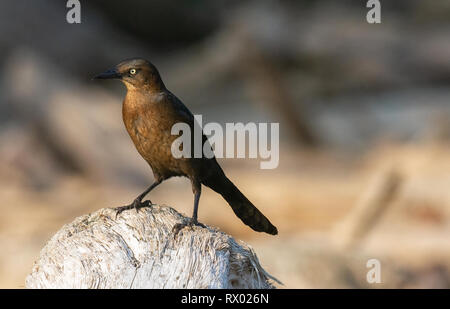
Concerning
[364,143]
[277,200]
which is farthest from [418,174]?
[364,143]

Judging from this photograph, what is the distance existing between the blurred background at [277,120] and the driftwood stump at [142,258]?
3057 mm

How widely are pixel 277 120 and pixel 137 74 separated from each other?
10314mm

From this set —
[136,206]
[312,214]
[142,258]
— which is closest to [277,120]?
[312,214]

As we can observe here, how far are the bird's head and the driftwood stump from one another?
857mm

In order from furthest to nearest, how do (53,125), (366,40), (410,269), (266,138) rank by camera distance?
(366,40)
(266,138)
(53,125)
(410,269)

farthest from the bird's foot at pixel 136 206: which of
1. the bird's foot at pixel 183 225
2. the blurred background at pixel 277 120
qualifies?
the blurred background at pixel 277 120

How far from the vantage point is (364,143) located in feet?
50.6

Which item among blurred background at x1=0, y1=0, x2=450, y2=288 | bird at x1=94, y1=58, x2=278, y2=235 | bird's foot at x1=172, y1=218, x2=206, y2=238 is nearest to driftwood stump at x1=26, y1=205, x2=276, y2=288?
bird's foot at x1=172, y1=218, x2=206, y2=238

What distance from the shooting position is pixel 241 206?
5250mm

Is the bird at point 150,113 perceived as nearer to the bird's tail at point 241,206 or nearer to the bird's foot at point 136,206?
the bird's foot at point 136,206

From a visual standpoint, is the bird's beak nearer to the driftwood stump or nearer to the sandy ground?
the driftwood stump
